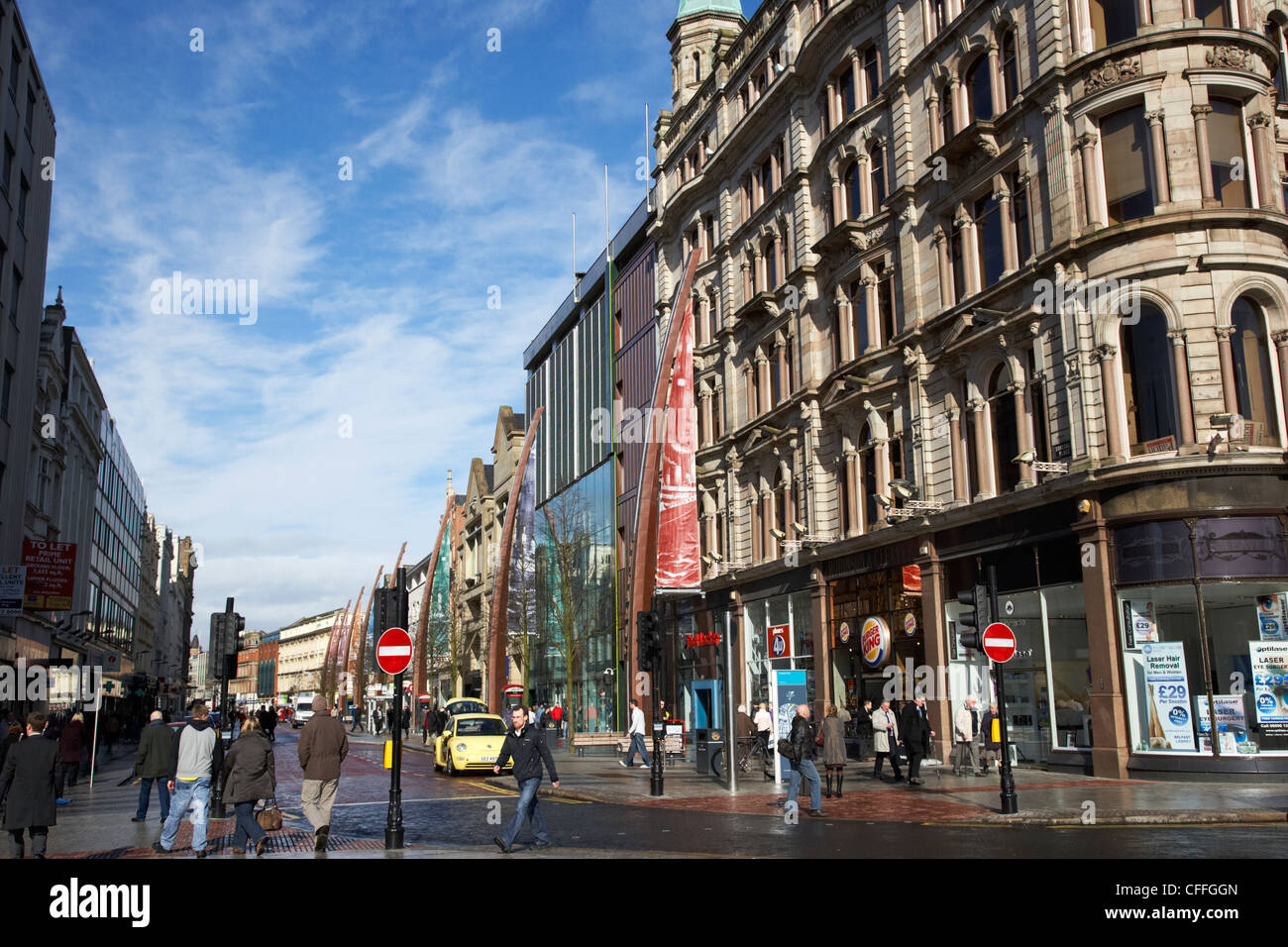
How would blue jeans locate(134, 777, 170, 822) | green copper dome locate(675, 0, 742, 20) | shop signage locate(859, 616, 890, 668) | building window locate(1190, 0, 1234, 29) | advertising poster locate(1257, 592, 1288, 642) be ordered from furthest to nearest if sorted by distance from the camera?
1. green copper dome locate(675, 0, 742, 20)
2. shop signage locate(859, 616, 890, 668)
3. building window locate(1190, 0, 1234, 29)
4. advertising poster locate(1257, 592, 1288, 642)
5. blue jeans locate(134, 777, 170, 822)

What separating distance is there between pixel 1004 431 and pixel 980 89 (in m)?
9.24

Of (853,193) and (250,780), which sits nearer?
(250,780)

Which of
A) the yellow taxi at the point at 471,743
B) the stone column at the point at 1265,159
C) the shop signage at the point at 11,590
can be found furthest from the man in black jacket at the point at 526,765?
the shop signage at the point at 11,590

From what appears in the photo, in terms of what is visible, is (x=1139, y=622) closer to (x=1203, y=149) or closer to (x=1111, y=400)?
(x=1111, y=400)

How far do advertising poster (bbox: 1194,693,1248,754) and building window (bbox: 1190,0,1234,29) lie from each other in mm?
14459

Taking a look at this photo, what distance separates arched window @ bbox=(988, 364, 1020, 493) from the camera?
25812mm

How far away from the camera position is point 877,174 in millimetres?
32375

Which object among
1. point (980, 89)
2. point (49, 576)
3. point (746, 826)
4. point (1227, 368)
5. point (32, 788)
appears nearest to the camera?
point (32, 788)

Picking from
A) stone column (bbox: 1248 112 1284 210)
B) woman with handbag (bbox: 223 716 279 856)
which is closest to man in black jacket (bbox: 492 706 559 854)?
woman with handbag (bbox: 223 716 279 856)

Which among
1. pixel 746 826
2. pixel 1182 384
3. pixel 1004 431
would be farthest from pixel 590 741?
pixel 1182 384

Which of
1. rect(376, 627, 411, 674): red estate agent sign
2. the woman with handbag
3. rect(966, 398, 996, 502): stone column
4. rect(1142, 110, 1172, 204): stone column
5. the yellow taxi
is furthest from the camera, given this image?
the yellow taxi

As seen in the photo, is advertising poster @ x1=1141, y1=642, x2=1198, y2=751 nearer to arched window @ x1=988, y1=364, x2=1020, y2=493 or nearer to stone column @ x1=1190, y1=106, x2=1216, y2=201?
arched window @ x1=988, y1=364, x2=1020, y2=493
